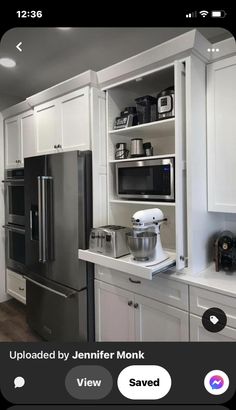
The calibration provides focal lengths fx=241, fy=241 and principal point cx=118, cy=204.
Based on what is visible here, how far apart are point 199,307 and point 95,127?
1166 millimetres

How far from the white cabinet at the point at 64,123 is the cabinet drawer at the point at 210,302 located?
1.05 meters

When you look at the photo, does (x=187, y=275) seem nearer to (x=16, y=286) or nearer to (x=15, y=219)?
(x=15, y=219)

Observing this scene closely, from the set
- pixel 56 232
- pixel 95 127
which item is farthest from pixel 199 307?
pixel 95 127

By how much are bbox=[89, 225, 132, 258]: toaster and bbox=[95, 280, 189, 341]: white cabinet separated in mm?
254

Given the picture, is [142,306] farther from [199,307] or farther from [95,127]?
[95,127]

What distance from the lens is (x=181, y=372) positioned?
1.40 ft

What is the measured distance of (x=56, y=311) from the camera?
162 cm

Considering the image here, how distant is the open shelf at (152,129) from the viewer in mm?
1317

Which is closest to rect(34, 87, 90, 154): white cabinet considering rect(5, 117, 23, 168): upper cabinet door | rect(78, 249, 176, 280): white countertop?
rect(5, 117, 23, 168): upper cabinet door

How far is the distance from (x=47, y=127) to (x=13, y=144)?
653mm

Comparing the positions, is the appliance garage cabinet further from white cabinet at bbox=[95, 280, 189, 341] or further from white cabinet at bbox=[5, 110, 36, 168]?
white cabinet at bbox=[5, 110, 36, 168]
